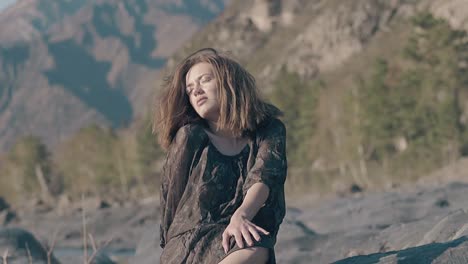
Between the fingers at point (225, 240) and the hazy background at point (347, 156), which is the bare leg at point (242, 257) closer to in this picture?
the fingers at point (225, 240)

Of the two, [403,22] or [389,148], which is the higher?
[403,22]

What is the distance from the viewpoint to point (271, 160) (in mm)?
4789

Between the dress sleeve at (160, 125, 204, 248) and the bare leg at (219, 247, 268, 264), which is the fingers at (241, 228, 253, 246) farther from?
the dress sleeve at (160, 125, 204, 248)

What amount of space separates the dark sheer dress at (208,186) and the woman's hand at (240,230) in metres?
0.20

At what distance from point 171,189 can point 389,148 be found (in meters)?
49.7

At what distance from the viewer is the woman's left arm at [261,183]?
4.38m

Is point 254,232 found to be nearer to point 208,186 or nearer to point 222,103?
point 208,186

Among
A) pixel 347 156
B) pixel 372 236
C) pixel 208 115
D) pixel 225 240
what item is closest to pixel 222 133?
pixel 208 115

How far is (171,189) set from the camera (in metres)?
4.86

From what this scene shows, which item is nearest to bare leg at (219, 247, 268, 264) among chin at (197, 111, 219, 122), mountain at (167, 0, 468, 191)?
chin at (197, 111, 219, 122)

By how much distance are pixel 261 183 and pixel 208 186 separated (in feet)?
1.07

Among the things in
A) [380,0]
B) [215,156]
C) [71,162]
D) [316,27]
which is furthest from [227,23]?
[215,156]

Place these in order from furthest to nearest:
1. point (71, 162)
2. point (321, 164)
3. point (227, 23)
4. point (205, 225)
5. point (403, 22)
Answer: point (227, 23)
point (403, 22)
point (71, 162)
point (321, 164)
point (205, 225)

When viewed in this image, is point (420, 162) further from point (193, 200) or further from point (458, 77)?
point (193, 200)
